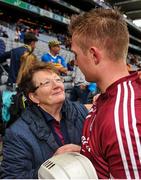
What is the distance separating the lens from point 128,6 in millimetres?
33531

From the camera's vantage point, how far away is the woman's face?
1.86 metres

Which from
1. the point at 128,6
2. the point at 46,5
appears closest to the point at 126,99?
the point at 46,5

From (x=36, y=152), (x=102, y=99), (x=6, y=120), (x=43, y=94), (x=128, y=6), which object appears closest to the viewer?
(x=102, y=99)

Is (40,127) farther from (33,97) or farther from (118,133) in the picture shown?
(118,133)

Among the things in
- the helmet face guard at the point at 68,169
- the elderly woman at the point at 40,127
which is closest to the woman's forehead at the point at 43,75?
the elderly woman at the point at 40,127

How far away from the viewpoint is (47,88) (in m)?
1.90

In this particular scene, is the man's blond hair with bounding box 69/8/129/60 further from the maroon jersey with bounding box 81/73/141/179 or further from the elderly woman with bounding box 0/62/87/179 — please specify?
the elderly woman with bounding box 0/62/87/179

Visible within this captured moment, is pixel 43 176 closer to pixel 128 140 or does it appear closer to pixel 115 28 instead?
pixel 128 140

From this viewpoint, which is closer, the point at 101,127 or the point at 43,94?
the point at 101,127

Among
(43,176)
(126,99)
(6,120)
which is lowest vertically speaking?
(6,120)

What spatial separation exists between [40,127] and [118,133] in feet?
2.74

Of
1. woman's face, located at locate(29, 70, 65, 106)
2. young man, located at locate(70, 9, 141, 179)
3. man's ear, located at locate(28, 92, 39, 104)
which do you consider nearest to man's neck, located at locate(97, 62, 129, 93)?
young man, located at locate(70, 9, 141, 179)

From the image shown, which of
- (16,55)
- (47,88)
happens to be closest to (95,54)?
(47,88)

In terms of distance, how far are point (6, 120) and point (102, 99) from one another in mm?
2120
